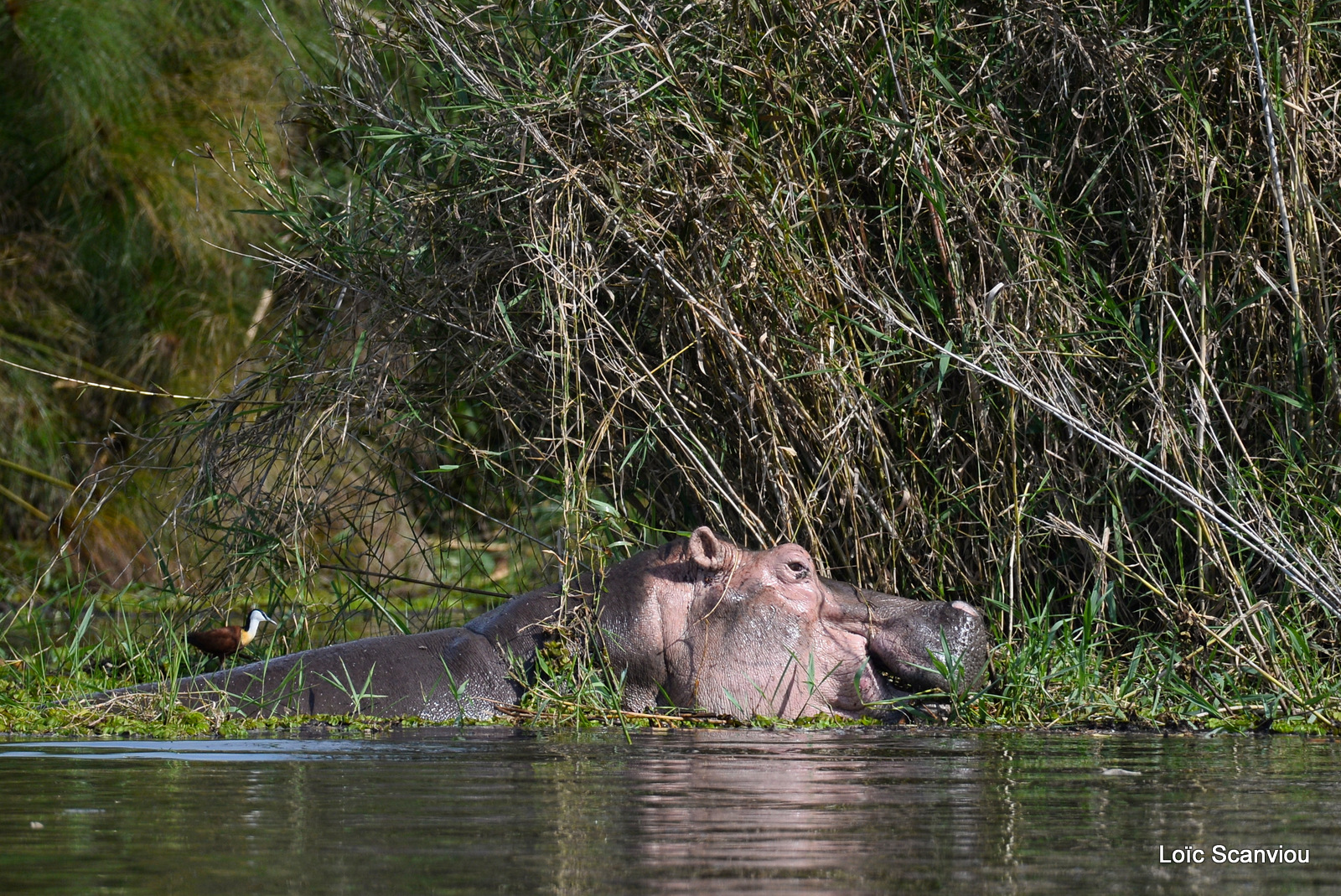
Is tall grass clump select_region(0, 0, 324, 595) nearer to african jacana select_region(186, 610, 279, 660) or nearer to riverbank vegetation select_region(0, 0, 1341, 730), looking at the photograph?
african jacana select_region(186, 610, 279, 660)

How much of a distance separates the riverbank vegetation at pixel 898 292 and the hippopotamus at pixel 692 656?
171 mm

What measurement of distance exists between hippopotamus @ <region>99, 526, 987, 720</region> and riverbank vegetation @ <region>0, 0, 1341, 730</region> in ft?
0.56

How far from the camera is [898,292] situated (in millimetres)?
5625

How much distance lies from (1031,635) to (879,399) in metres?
0.90

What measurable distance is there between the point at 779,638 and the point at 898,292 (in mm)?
1232

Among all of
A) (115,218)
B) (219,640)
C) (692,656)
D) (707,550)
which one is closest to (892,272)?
(707,550)

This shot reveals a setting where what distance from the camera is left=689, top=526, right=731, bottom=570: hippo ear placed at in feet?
17.3

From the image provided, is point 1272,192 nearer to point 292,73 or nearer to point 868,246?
point 868,246

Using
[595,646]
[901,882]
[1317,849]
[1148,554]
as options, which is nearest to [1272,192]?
[1148,554]

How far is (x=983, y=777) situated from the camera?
375cm

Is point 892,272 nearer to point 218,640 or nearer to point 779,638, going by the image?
point 779,638

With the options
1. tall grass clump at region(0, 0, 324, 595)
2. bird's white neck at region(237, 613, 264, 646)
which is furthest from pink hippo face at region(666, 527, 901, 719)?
tall grass clump at region(0, 0, 324, 595)

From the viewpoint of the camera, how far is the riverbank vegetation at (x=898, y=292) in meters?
5.48

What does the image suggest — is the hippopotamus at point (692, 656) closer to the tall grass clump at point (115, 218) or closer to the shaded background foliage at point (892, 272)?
the shaded background foliage at point (892, 272)
